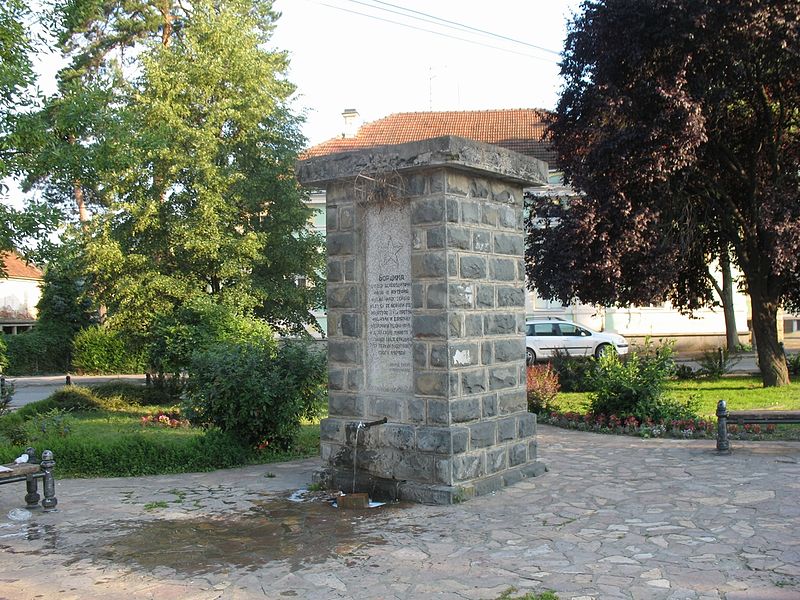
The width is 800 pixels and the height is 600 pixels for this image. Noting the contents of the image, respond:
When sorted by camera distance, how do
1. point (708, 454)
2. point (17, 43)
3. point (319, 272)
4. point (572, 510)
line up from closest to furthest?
point (572, 510)
point (708, 454)
point (17, 43)
point (319, 272)

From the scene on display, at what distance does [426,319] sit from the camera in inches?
299

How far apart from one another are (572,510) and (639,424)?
5.45m

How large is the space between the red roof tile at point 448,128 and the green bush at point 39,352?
45.0 feet

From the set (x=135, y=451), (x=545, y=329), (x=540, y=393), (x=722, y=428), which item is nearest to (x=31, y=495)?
(x=135, y=451)

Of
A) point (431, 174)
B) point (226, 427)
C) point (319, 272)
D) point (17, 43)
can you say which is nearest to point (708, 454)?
point (431, 174)

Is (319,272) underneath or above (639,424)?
above

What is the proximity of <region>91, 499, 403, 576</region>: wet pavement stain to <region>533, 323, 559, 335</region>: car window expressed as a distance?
73.2 ft

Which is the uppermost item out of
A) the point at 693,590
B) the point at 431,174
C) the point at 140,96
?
the point at 140,96

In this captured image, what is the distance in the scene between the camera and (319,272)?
70.9ft

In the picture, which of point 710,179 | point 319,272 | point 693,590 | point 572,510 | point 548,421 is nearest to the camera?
point 693,590

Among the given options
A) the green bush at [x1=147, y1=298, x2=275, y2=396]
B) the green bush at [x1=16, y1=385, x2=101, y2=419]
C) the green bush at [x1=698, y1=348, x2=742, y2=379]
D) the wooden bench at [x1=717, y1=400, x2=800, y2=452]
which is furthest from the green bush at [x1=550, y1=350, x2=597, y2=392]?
the green bush at [x1=16, y1=385, x2=101, y2=419]

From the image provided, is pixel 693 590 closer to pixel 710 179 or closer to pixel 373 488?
pixel 373 488

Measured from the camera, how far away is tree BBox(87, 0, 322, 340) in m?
18.2

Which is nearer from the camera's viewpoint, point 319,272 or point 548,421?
point 548,421
